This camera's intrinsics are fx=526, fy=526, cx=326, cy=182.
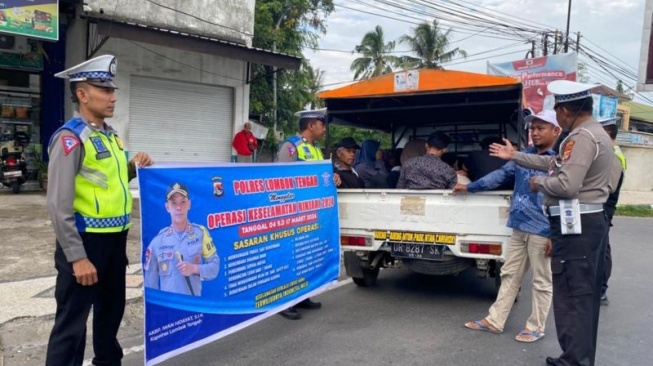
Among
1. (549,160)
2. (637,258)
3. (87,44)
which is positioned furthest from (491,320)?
(87,44)

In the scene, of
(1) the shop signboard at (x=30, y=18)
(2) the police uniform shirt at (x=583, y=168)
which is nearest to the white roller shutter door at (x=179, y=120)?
(1) the shop signboard at (x=30, y=18)

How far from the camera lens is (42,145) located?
41.3ft

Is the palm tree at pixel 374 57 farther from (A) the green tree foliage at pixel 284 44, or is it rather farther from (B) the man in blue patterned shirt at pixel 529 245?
(B) the man in blue patterned shirt at pixel 529 245

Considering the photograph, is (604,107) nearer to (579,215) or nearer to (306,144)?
(306,144)

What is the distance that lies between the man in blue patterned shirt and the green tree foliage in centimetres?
1261

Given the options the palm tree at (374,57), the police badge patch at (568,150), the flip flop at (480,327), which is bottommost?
the flip flop at (480,327)

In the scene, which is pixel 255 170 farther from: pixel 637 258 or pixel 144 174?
pixel 637 258

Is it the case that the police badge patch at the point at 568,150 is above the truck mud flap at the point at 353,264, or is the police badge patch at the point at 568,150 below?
above

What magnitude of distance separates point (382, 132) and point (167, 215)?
6101 millimetres

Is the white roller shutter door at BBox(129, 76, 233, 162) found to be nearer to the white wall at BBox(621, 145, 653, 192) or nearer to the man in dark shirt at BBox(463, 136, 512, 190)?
the man in dark shirt at BBox(463, 136, 512, 190)

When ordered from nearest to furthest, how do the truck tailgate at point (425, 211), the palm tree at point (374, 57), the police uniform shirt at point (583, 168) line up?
1. the police uniform shirt at point (583, 168)
2. the truck tailgate at point (425, 211)
3. the palm tree at point (374, 57)

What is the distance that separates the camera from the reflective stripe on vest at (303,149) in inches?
207

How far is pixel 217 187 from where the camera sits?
3.70 m

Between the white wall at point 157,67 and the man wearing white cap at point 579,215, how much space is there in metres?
10.5
